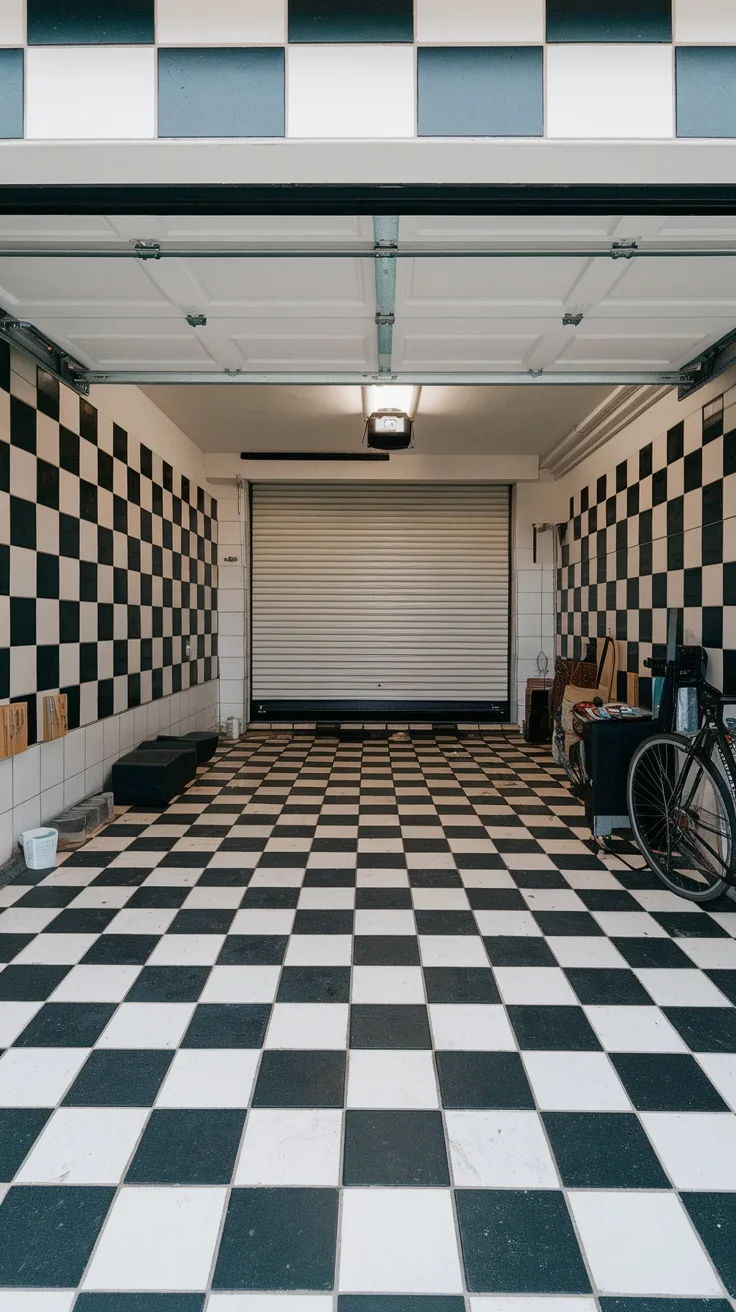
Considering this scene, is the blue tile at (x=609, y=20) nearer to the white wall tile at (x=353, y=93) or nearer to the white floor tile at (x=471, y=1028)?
the white wall tile at (x=353, y=93)

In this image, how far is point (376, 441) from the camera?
5492 mm

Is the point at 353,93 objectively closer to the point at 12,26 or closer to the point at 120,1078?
the point at 12,26

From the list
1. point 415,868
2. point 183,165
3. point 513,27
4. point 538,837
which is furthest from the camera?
point 538,837

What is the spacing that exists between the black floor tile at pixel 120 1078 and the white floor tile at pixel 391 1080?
54 cm

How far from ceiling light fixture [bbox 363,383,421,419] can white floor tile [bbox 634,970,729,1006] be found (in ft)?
13.3

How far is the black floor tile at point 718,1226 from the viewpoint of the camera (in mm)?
1345

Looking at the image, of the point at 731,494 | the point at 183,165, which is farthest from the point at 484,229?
the point at 731,494

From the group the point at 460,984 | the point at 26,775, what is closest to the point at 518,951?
the point at 460,984

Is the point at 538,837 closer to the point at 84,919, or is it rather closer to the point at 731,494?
the point at 731,494

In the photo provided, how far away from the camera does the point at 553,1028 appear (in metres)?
2.14

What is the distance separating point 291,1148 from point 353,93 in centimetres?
263

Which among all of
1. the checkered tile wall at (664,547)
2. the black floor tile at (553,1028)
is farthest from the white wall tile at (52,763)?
the checkered tile wall at (664,547)

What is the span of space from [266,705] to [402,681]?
169 centimetres

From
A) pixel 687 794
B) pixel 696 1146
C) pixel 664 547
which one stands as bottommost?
pixel 696 1146
